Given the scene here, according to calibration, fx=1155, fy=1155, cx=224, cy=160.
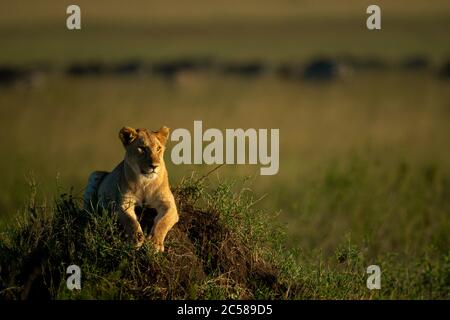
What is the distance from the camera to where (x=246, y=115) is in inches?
1193

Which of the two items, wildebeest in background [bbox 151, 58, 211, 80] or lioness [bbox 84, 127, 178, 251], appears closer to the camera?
lioness [bbox 84, 127, 178, 251]

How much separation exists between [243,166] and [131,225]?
11681mm

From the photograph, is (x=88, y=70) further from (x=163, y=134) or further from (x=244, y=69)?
(x=163, y=134)

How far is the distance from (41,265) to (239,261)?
173 cm

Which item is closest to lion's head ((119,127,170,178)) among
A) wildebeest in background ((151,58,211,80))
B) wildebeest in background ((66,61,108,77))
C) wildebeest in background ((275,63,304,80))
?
wildebeest in background ((66,61,108,77))

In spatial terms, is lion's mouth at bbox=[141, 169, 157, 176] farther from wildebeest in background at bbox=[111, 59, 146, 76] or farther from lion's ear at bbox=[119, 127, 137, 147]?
wildebeest in background at bbox=[111, 59, 146, 76]

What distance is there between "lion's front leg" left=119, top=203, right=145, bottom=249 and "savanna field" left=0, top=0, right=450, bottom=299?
10cm

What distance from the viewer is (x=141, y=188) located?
10055mm

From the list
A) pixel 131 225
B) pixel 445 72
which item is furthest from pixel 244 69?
pixel 131 225

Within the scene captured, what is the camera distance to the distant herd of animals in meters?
35.6

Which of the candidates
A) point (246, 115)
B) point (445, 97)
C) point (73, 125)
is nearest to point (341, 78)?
point (445, 97)

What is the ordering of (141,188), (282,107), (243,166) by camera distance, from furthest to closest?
(282,107) → (243,166) → (141,188)

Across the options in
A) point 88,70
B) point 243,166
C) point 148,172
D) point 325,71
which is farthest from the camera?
point 88,70
